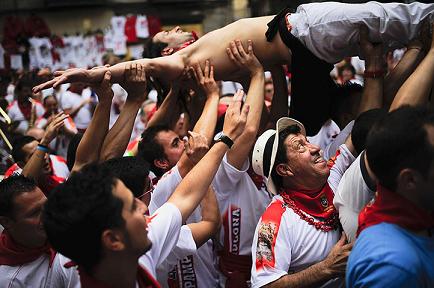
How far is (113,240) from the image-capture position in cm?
191

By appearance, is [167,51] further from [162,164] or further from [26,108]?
[26,108]

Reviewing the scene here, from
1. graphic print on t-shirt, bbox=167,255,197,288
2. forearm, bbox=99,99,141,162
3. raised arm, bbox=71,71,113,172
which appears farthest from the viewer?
forearm, bbox=99,99,141,162

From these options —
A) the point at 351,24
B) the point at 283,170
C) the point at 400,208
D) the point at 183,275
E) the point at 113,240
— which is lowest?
the point at 183,275

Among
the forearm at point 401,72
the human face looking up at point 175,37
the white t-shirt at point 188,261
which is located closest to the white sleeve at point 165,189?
the white t-shirt at point 188,261

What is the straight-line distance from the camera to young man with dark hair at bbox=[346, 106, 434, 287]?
174 centimetres

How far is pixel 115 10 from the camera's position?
17.2 metres

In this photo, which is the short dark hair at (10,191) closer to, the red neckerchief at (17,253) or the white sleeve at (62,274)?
the red neckerchief at (17,253)

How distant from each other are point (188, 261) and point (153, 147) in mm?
899

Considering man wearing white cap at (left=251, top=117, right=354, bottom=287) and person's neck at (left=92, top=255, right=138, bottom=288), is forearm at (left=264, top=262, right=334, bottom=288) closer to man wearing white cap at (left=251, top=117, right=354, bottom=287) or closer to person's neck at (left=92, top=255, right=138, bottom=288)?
man wearing white cap at (left=251, top=117, right=354, bottom=287)

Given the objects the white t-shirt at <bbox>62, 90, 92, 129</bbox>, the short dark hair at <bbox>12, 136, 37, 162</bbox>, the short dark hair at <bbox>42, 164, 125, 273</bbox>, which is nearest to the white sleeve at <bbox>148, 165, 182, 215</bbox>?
the short dark hair at <bbox>42, 164, 125, 273</bbox>

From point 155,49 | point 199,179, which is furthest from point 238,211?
point 155,49

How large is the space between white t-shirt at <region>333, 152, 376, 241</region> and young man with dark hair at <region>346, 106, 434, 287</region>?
43cm

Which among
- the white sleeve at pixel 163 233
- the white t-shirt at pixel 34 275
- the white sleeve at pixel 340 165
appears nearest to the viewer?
the white sleeve at pixel 163 233

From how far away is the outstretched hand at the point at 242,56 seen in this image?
300cm
